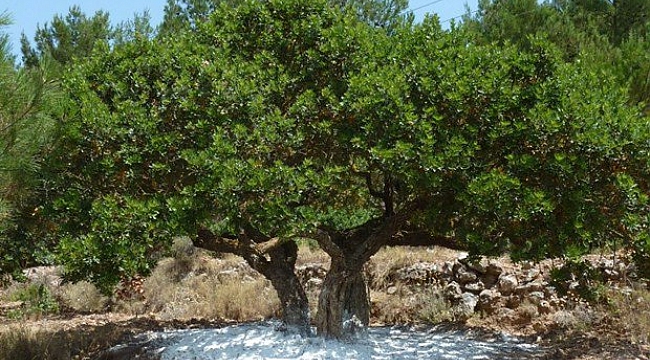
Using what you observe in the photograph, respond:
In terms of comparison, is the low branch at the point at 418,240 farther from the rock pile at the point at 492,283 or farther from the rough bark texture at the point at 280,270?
the rock pile at the point at 492,283

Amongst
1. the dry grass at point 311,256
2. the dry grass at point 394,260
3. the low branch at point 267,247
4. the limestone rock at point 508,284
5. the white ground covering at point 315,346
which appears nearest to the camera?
the white ground covering at point 315,346

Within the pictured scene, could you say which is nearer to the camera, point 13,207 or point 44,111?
point 44,111

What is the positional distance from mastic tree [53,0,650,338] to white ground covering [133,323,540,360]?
1539 millimetres

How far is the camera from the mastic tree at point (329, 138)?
6344mm

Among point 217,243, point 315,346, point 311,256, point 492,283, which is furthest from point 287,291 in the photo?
point 311,256

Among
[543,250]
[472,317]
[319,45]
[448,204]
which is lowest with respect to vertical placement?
[472,317]

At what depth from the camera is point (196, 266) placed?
1464 cm

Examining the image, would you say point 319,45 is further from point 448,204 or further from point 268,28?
point 448,204

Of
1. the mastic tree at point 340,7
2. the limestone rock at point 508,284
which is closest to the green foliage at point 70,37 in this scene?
the mastic tree at point 340,7

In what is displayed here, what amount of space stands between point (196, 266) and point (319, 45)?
8307 millimetres

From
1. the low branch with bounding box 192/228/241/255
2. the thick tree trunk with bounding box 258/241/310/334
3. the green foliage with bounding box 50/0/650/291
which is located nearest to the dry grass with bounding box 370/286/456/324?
the thick tree trunk with bounding box 258/241/310/334

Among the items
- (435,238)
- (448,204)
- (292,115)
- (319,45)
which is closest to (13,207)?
(292,115)

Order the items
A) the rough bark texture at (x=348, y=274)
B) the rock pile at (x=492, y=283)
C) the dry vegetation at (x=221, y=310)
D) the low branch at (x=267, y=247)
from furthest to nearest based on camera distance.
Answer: the rock pile at (x=492, y=283), the dry vegetation at (x=221, y=310), the low branch at (x=267, y=247), the rough bark texture at (x=348, y=274)

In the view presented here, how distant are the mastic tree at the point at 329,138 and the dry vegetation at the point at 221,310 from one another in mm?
2643
